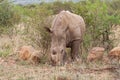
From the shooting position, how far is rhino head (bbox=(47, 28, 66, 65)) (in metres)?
10.4

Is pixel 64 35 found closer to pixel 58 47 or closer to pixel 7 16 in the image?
pixel 58 47

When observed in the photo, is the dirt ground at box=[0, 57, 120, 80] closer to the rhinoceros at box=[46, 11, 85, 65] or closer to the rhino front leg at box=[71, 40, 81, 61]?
the rhinoceros at box=[46, 11, 85, 65]

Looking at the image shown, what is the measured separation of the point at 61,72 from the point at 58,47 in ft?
5.04

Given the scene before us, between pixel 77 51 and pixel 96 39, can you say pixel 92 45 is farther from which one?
pixel 77 51

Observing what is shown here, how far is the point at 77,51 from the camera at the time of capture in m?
→ 11.3

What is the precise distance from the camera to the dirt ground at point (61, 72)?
8867 millimetres

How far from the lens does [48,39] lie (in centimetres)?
1217

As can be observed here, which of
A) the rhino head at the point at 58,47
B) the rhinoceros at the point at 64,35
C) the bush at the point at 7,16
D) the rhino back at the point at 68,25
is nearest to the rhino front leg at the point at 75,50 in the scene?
the rhinoceros at the point at 64,35

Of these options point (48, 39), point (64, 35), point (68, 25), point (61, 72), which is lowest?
point (61, 72)

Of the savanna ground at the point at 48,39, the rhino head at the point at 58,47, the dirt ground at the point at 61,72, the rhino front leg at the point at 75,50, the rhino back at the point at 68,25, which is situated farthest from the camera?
the rhino front leg at the point at 75,50

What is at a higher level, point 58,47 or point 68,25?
point 68,25

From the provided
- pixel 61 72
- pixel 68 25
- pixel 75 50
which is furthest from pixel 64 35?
pixel 61 72

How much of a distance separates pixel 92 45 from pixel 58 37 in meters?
2.70

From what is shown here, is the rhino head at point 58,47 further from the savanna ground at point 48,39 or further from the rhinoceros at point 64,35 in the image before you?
the savanna ground at point 48,39
